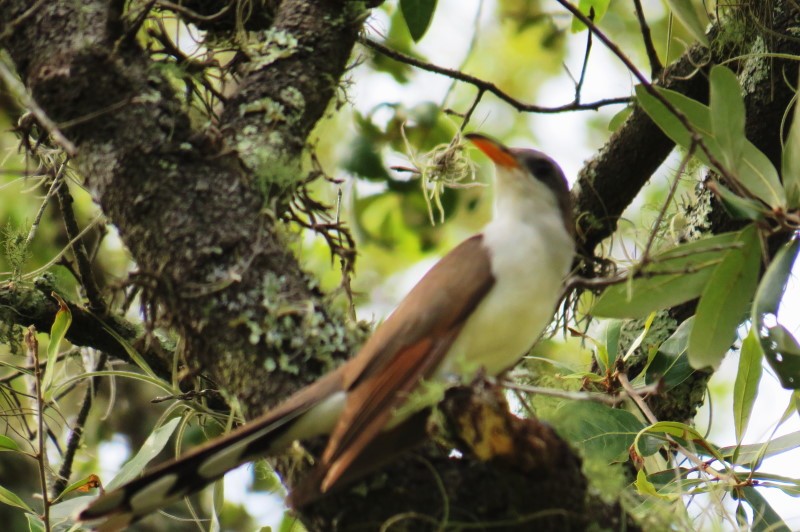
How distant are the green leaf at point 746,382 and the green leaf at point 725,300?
542 mm

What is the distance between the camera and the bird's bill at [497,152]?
3.24m

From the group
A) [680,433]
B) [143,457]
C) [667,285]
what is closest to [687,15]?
[667,285]

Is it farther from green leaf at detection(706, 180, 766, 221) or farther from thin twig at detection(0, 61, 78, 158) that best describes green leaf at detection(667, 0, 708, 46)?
thin twig at detection(0, 61, 78, 158)

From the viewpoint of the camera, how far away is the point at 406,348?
2.35m

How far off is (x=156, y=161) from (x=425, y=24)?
149 centimetres

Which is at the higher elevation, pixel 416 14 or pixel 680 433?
pixel 416 14

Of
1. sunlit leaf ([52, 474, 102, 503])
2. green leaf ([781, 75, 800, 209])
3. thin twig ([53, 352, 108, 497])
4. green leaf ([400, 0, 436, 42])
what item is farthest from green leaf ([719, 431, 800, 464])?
thin twig ([53, 352, 108, 497])

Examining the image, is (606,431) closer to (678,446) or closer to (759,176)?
(678,446)

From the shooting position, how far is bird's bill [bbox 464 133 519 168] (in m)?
3.24

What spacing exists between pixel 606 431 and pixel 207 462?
5.38 ft

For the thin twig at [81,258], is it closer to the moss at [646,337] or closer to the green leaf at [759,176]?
the moss at [646,337]

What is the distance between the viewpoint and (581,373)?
11.5 feet

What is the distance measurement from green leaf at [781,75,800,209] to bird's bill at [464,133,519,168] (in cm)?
97

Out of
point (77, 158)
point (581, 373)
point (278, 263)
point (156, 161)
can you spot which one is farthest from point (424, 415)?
point (581, 373)
